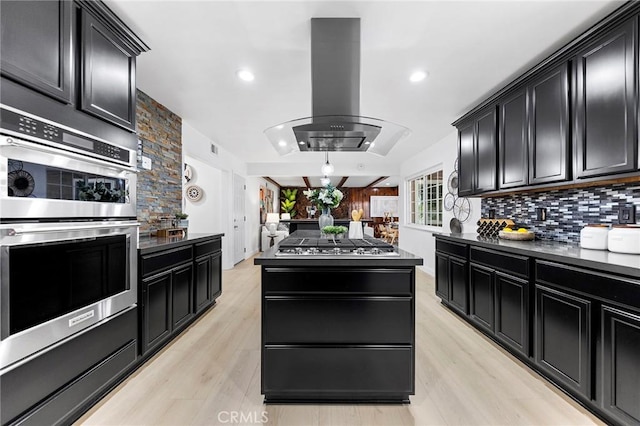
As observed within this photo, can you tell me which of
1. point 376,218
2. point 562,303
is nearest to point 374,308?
point 562,303

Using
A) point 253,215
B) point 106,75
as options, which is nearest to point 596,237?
point 106,75

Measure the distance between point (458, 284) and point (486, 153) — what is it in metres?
1.51

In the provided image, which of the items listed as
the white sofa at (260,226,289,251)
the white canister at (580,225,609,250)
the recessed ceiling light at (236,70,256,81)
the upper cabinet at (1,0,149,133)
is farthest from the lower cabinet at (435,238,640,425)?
the white sofa at (260,226,289,251)

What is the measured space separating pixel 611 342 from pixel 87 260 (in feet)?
9.85

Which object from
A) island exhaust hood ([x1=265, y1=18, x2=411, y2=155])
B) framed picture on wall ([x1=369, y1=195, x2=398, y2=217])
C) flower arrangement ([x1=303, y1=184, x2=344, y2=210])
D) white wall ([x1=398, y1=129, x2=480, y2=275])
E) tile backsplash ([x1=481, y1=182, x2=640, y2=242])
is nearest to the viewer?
island exhaust hood ([x1=265, y1=18, x2=411, y2=155])

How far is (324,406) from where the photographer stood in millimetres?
1795

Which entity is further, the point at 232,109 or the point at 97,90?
the point at 232,109

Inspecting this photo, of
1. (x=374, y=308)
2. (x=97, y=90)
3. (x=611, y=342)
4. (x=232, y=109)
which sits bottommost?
(x=611, y=342)

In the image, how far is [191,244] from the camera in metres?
2.94

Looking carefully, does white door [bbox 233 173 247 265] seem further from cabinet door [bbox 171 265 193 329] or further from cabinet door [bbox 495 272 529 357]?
cabinet door [bbox 495 272 529 357]

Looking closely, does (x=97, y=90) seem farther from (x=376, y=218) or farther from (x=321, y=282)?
(x=376, y=218)

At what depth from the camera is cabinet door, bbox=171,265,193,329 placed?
264 centimetres

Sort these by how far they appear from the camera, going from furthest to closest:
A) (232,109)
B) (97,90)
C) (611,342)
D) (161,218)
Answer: (232,109)
(161,218)
(97,90)
(611,342)

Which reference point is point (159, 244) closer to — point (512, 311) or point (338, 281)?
point (338, 281)
